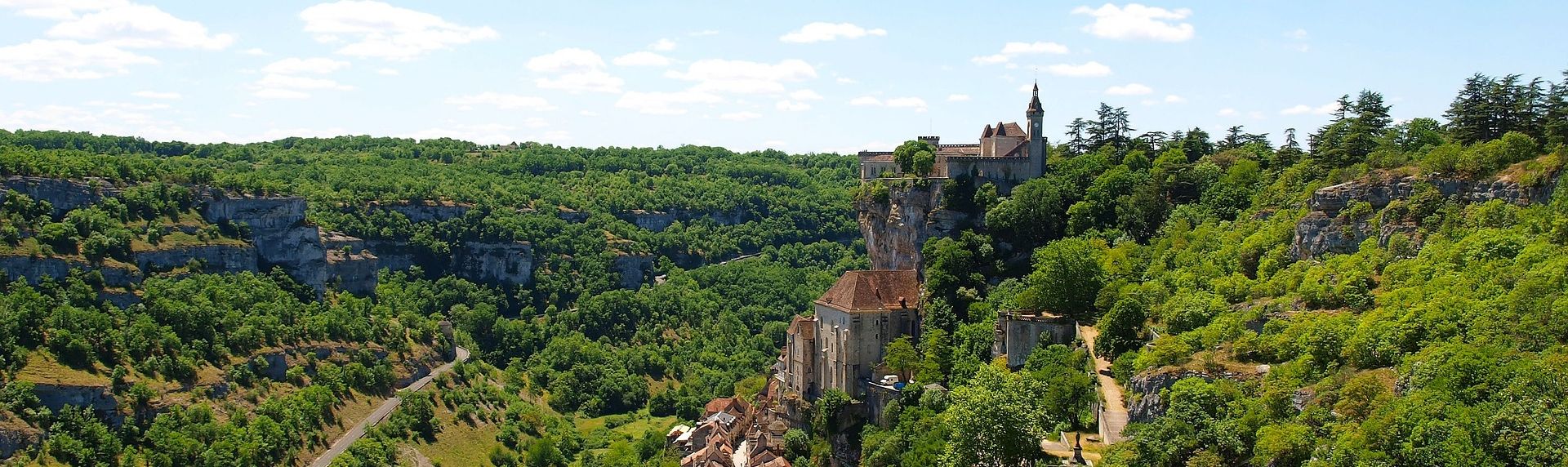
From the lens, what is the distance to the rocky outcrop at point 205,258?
119 metres

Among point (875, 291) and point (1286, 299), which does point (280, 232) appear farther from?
point (1286, 299)

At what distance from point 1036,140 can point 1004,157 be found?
8.20 ft

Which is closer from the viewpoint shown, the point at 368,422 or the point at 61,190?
the point at 368,422

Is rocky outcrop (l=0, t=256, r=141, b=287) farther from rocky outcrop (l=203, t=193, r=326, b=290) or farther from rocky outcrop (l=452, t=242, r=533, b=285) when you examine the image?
rocky outcrop (l=452, t=242, r=533, b=285)

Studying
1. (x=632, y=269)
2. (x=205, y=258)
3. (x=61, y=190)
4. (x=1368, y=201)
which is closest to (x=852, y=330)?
(x=1368, y=201)

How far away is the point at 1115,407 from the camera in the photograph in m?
62.5

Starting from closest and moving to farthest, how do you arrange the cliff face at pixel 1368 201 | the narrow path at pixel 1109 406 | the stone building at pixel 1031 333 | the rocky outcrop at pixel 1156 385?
the rocky outcrop at pixel 1156 385, the narrow path at pixel 1109 406, the cliff face at pixel 1368 201, the stone building at pixel 1031 333

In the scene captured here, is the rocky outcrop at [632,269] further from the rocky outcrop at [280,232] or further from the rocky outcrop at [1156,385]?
the rocky outcrop at [1156,385]

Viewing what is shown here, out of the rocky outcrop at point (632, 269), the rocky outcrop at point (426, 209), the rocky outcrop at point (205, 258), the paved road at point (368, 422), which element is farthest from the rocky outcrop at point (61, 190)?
the rocky outcrop at point (632, 269)

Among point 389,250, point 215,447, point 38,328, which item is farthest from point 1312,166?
point 389,250

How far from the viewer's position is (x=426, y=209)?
167000mm

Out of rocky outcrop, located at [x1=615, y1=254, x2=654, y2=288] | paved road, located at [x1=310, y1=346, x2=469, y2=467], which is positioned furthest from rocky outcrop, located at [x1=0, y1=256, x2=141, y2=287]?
rocky outcrop, located at [x1=615, y1=254, x2=654, y2=288]

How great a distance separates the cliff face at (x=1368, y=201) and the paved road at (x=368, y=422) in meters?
62.6

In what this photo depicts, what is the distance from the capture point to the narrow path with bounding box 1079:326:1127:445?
60219mm
